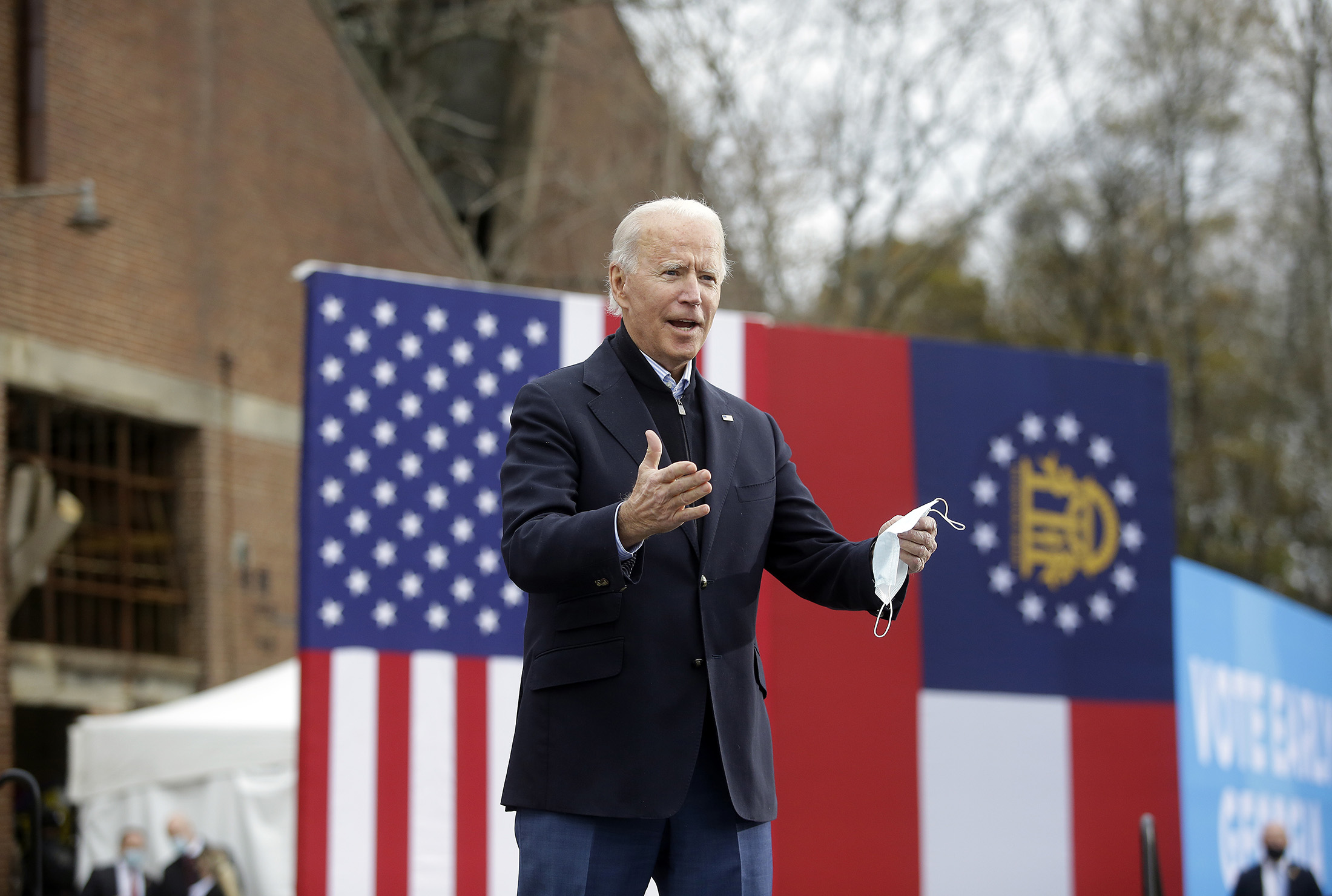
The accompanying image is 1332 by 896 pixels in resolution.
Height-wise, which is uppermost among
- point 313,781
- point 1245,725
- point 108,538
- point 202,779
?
point 108,538

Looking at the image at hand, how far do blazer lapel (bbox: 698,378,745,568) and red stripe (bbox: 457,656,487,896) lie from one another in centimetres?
312

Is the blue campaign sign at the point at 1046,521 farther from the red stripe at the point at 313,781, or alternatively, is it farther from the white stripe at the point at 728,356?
the red stripe at the point at 313,781

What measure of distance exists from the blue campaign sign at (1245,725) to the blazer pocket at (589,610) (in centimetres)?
493

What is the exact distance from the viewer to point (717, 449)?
8.20 feet

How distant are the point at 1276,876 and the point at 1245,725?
107 centimetres

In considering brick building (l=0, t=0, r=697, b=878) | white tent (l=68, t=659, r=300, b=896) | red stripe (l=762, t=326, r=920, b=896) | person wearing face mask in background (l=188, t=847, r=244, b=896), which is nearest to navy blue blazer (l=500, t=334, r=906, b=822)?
red stripe (l=762, t=326, r=920, b=896)

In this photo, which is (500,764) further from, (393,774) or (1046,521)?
(1046,521)

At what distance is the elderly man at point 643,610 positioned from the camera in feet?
7.43

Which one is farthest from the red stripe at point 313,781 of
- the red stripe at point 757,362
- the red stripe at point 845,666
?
the red stripe at point 757,362

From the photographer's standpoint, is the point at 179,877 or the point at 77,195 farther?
the point at 77,195

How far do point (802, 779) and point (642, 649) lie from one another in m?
3.59

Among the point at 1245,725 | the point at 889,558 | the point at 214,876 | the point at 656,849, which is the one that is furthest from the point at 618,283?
the point at 214,876

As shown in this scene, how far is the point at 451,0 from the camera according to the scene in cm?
1884

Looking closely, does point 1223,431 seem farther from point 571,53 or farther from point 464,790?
point 464,790
